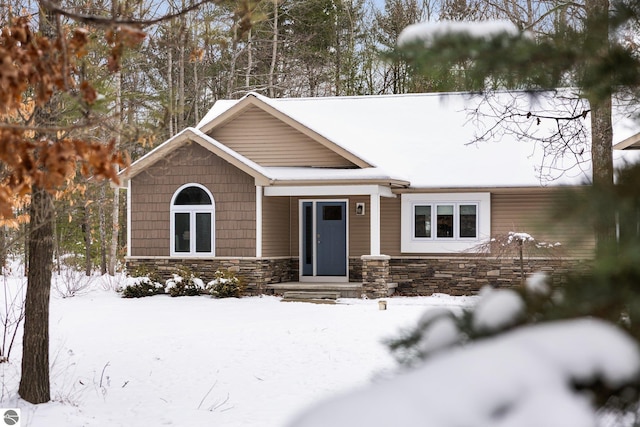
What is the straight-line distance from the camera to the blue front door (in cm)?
1972

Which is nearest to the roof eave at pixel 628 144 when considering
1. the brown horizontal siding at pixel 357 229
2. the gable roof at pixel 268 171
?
the gable roof at pixel 268 171

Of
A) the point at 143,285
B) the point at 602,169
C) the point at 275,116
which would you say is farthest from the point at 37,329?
the point at 275,116

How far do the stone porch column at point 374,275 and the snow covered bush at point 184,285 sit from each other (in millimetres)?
3930

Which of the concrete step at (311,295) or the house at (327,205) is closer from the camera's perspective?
the concrete step at (311,295)

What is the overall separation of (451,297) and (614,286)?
679 inches

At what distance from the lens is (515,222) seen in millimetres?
18609

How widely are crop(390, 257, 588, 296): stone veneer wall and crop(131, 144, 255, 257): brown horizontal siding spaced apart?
12.7ft

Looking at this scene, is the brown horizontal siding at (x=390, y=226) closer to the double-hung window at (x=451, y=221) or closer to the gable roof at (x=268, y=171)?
the double-hung window at (x=451, y=221)

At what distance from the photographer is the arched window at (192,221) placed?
18.9m

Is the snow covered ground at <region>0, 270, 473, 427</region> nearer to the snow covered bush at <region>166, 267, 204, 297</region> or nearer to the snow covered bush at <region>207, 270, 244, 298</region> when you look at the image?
the snow covered bush at <region>207, 270, 244, 298</region>

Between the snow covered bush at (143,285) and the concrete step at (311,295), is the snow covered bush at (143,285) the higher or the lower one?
the higher one

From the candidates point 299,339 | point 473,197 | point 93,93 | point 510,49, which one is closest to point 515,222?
point 473,197

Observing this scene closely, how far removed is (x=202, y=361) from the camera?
1072cm

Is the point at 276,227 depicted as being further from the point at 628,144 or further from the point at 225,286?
the point at 628,144
